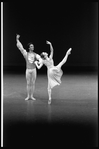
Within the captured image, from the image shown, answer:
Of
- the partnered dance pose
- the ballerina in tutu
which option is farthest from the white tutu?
the partnered dance pose

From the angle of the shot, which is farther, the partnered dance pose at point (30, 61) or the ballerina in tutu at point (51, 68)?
the partnered dance pose at point (30, 61)

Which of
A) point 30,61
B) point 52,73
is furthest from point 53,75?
point 30,61

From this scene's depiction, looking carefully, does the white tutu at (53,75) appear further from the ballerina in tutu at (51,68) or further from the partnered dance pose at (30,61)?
the partnered dance pose at (30,61)

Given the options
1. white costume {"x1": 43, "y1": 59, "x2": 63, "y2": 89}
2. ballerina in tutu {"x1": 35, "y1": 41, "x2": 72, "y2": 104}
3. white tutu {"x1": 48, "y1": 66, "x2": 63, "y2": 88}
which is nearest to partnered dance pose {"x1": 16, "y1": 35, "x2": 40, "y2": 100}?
ballerina in tutu {"x1": 35, "y1": 41, "x2": 72, "y2": 104}

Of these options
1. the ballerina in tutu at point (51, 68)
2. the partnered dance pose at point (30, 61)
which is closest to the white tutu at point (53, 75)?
the ballerina in tutu at point (51, 68)

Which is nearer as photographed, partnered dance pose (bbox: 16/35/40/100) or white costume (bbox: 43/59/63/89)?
white costume (bbox: 43/59/63/89)

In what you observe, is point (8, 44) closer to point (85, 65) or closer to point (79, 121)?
point (85, 65)

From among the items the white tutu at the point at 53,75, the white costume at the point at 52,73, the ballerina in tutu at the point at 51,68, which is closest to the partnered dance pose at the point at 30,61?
the ballerina in tutu at the point at 51,68

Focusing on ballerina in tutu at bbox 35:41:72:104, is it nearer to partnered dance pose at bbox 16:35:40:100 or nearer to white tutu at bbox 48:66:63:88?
white tutu at bbox 48:66:63:88

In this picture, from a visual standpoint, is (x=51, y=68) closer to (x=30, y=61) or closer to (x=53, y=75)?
(x=53, y=75)

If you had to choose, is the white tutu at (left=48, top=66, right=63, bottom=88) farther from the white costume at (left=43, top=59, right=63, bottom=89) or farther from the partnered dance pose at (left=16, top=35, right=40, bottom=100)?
the partnered dance pose at (left=16, top=35, right=40, bottom=100)

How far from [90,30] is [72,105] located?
7759 mm

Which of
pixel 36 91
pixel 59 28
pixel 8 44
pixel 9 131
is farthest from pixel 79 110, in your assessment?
pixel 8 44

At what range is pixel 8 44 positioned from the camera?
473 inches
